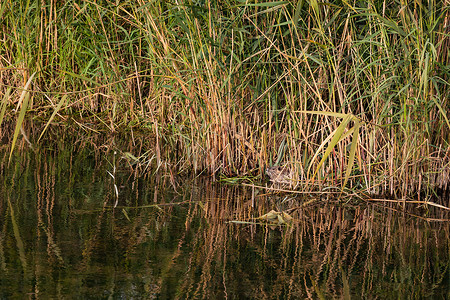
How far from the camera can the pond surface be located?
212 centimetres

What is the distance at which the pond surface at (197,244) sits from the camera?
83.6 inches

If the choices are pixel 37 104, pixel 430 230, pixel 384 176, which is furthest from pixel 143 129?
pixel 430 230

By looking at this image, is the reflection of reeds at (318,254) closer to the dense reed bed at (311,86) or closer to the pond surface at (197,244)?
the pond surface at (197,244)

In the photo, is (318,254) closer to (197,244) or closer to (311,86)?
(197,244)

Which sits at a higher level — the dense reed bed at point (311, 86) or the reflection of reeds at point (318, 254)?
the dense reed bed at point (311, 86)

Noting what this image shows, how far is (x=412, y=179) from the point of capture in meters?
3.30

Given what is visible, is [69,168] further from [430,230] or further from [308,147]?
[430,230]

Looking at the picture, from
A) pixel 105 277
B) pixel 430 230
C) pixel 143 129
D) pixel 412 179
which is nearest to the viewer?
pixel 105 277

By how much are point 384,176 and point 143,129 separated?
2219 mm

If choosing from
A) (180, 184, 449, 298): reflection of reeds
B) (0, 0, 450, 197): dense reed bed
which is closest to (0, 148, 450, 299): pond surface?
(180, 184, 449, 298): reflection of reeds

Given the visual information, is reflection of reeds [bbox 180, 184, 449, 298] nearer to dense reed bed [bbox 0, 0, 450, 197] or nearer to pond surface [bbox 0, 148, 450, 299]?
pond surface [bbox 0, 148, 450, 299]

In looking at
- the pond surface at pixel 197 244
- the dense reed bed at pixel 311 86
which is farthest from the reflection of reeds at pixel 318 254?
the dense reed bed at pixel 311 86

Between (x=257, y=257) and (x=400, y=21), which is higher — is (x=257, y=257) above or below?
below

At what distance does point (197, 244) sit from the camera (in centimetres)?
256
